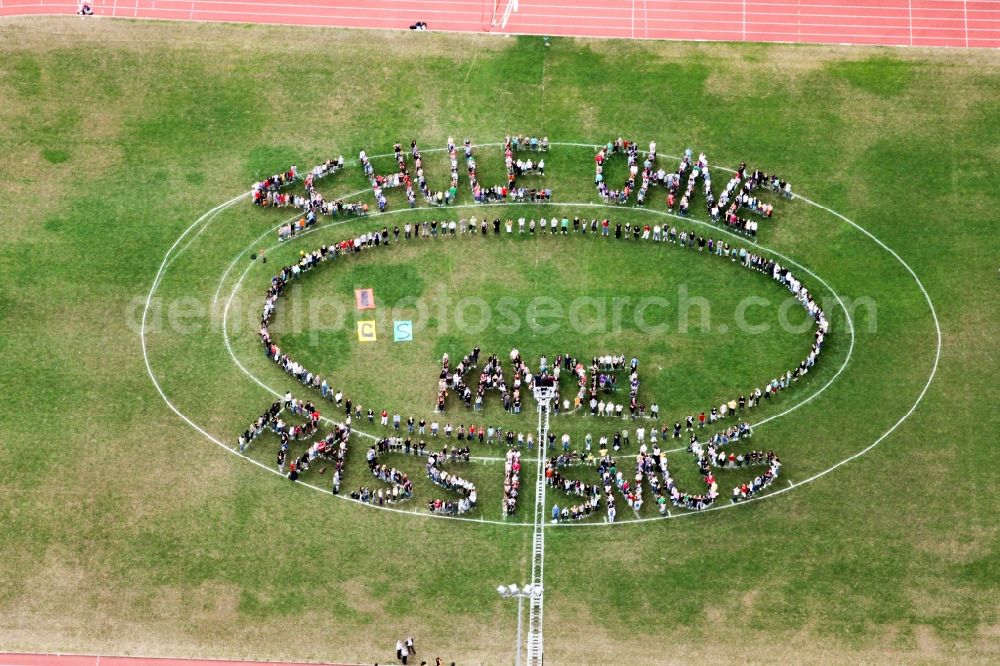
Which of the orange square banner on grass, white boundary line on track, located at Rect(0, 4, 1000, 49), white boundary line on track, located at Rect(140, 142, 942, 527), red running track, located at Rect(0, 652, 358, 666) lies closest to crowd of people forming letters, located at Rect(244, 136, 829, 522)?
white boundary line on track, located at Rect(140, 142, 942, 527)

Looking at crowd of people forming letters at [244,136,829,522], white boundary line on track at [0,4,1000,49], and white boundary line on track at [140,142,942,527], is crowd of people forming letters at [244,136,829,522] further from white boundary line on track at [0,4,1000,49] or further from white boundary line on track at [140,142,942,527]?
white boundary line on track at [0,4,1000,49]

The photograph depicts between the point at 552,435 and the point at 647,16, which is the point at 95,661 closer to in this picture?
the point at 552,435

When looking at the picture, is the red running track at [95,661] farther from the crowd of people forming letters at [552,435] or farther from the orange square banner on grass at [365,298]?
the orange square banner on grass at [365,298]

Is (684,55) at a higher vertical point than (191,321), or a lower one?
higher

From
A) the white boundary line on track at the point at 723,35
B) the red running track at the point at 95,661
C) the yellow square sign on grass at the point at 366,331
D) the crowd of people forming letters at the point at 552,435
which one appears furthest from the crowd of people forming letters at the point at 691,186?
the red running track at the point at 95,661

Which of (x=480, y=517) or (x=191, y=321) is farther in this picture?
(x=191, y=321)

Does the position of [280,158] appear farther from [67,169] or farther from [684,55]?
[684,55]

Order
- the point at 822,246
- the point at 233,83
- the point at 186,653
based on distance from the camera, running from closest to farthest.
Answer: the point at 186,653 → the point at 822,246 → the point at 233,83

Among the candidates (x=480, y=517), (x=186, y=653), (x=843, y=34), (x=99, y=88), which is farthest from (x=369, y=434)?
(x=843, y=34)

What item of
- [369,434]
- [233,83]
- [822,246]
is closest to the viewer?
[369,434]
